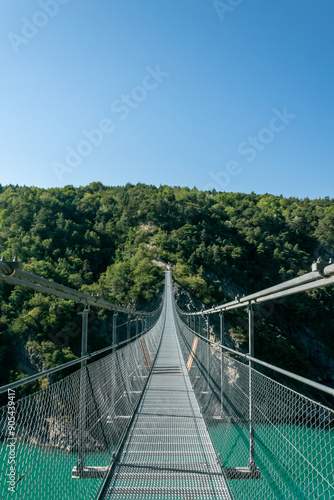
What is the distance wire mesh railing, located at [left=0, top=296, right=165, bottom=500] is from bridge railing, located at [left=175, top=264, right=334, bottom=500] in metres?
0.70

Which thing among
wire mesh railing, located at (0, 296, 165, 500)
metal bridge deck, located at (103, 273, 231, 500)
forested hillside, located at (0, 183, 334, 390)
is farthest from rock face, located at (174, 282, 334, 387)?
wire mesh railing, located at (0, 296, 165, 500)

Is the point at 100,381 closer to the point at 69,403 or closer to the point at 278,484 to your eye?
the point at 69,403

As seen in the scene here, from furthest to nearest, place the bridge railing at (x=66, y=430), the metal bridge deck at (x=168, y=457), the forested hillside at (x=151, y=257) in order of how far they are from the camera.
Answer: the forested hillside at (x=151, y=257)
the metal bridge deck at (x=168, y=457)
the bridge railing at (x=66, y=430)

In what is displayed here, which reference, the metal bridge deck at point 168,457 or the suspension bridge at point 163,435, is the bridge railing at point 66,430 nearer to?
the suspension bridge at point 163,435

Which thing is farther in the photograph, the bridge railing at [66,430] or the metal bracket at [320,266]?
the bridge railing at [66,430]

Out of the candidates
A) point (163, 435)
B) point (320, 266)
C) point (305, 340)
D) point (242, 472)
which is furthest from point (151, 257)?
point (320, 266)

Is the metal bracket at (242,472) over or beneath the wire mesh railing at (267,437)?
beneath

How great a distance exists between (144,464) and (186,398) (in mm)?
1678

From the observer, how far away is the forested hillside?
23.6 meters

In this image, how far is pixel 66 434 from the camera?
5.06 ft

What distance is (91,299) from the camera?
77.9 inches

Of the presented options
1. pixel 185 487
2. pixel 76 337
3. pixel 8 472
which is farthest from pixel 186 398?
pixel 76 337

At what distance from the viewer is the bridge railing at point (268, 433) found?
3.52ft

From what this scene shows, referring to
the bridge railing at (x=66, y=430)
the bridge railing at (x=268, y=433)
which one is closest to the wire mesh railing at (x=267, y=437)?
the bridge railing at (x=268, y=433)
